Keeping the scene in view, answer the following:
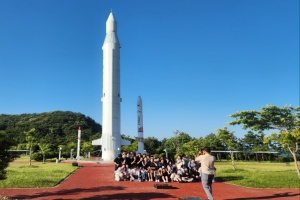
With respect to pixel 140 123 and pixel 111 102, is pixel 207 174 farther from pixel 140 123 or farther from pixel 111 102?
pixel 111 102

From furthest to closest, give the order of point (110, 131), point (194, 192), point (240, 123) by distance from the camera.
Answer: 1. point (110, 131)
2. point (240, 123)
3. point (194, 192)

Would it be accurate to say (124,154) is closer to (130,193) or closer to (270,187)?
(130,193)

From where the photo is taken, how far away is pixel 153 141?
64.6 meters

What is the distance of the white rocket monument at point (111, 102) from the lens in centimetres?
3934

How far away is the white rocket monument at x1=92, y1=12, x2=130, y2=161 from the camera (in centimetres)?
3934

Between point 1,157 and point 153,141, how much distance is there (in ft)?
182

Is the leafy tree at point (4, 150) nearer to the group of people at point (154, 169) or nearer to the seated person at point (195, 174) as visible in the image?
the group of people at point (154, 169)

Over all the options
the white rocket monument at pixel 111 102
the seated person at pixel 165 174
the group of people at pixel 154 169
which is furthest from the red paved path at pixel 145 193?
the white rocket monument at pixel 111 102

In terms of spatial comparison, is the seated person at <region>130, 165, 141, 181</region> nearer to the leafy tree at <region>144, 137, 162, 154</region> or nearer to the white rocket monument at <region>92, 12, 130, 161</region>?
the white rocket monument at <region>92, 12, 130, 161</region>

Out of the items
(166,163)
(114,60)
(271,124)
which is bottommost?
(166,163)

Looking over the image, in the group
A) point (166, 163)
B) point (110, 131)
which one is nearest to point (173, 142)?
point (110, 131)

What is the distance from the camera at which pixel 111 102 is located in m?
40.1

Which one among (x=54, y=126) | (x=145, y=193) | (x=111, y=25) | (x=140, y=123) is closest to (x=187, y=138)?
(x=140, y=123)

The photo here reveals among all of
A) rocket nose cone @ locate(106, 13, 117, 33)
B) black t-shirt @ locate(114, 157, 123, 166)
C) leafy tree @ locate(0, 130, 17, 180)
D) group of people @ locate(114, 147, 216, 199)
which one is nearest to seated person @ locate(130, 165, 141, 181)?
group of people @ locate(114, 147, 216, 199)
